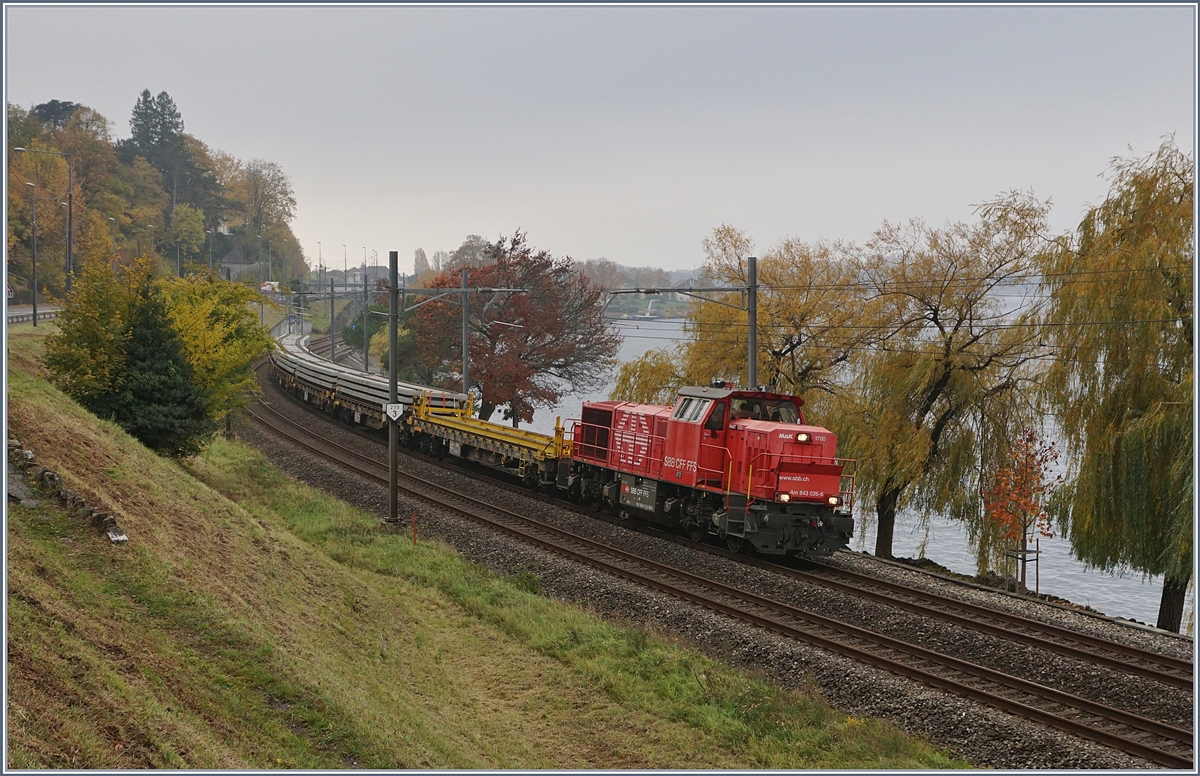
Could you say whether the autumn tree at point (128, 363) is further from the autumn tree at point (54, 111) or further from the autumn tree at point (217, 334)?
the autumn tree at point (54, 111)

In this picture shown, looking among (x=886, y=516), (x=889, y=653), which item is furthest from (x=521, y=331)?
(x=889, y=653)

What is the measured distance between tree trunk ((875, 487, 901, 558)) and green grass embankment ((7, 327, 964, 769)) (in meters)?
12.7

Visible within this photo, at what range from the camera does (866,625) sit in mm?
16438

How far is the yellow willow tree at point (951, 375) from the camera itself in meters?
26.0

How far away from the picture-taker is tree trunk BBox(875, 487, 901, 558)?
27.6 meters

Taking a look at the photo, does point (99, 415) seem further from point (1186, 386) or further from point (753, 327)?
point (1186, 386)

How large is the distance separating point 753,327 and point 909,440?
590 centimetres

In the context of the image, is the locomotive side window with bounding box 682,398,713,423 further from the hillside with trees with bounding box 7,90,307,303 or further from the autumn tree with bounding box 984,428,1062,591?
the hillside with trees with bounding box 7,90,307,303

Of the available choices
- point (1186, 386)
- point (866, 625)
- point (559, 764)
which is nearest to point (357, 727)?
point (559, 764)

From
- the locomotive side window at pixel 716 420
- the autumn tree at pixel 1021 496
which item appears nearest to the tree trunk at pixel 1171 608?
the autumn tree at pixel 1021 496

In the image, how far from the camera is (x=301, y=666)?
11.3m

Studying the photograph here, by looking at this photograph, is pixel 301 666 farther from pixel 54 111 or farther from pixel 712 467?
pixel 54 111

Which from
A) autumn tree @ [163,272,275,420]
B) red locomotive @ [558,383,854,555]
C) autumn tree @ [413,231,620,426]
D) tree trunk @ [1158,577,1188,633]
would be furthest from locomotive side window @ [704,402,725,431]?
autumn tree @ [413,231,620,426]

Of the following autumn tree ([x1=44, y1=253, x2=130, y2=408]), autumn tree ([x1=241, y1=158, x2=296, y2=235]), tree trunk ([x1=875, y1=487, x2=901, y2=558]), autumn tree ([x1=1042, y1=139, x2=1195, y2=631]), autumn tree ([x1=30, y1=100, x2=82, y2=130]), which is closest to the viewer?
autumn tree ([x1=1042, y1=139, x2=1195, y2=631])
